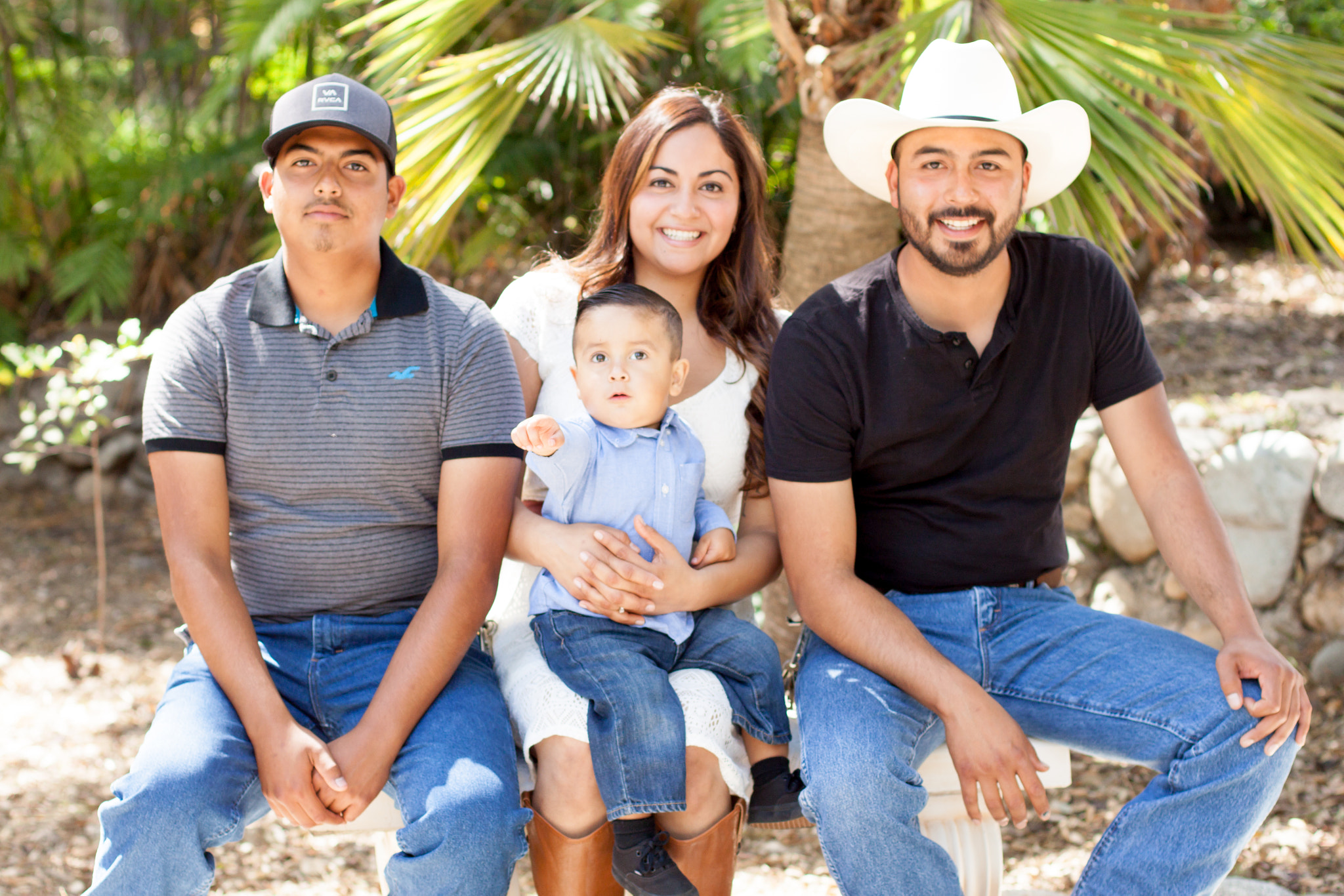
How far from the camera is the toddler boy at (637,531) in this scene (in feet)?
7.11

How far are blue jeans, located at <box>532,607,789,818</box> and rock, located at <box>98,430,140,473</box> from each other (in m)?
4.64

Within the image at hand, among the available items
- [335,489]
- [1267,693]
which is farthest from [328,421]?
[1267,693]

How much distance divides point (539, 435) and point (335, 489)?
516mm

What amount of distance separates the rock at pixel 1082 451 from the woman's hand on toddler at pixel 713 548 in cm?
210

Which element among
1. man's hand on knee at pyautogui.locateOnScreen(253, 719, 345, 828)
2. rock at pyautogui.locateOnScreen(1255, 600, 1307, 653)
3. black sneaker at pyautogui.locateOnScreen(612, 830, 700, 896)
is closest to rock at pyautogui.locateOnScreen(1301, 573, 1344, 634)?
rock at pyautogui.locateOnScreen(1255, 600, 1307, 653)

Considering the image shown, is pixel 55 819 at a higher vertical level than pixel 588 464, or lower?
lower

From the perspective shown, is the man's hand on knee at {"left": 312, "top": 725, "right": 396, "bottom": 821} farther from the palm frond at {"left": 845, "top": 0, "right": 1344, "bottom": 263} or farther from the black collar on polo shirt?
the palm frond at {"left": 845, "top": 0, "right": 1344, "bottom": 263}

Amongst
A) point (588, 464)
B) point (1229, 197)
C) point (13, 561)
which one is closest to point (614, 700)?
point (588, 464)

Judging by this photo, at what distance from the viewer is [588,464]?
2330 millimetres

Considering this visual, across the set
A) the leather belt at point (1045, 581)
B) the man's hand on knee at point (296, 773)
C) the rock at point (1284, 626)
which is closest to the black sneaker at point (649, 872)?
the man's hand on knee at point (296, 773)

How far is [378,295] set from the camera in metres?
2.41

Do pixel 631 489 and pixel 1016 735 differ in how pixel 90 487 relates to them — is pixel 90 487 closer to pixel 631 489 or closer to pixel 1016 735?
pixel 631 489

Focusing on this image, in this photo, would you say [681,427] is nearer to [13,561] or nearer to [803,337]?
[803,337]

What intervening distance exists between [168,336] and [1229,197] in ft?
22.2
